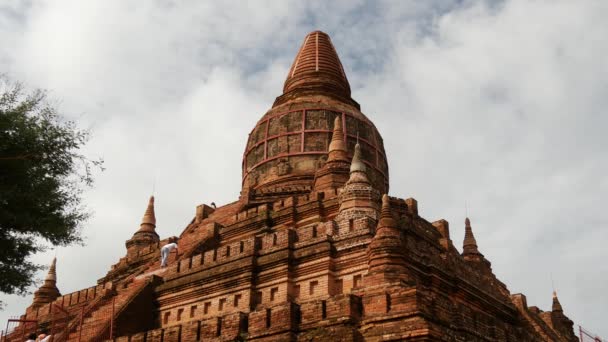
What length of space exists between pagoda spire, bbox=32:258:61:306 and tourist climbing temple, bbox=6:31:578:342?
0.06 meters

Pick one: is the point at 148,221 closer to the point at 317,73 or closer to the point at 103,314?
the point at 317,73

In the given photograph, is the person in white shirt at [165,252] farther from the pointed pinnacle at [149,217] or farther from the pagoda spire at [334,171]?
the pointed pinnacle at [149,217]

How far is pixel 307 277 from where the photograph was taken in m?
19.5

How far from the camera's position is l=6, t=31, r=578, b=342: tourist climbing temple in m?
15.6

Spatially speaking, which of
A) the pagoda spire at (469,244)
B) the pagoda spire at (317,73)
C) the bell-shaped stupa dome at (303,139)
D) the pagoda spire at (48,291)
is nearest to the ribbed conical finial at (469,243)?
the pagoda spire at (469,244)

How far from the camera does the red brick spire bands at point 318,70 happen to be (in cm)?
3650

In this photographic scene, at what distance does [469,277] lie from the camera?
20.3m

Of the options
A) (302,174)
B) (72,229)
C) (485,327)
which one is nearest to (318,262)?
(485,327)

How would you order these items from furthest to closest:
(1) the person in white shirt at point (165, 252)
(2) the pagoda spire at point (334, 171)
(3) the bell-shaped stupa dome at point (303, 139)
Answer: (3) the bell-shaped stupa dome at point (303, 139), (2) the pagoda spire at point (334, 171), (1) the person in white shirt at point (165, 252)

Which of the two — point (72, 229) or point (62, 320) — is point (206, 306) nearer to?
point (62, 320)

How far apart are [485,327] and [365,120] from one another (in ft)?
61.6

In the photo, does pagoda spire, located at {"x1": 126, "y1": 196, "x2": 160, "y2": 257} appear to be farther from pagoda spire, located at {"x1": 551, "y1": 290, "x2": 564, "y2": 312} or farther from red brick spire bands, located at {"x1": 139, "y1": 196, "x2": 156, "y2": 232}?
pagoda spire, located at {"x1": 551, "y1": 290, "x2": 564, "y2": 312}

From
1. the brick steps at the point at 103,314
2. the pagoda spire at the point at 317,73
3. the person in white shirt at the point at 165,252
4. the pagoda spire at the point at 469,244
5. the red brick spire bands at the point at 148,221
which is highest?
the pagoda spire at the point at 317,73

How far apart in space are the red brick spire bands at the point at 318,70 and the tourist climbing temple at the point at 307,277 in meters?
3.60
